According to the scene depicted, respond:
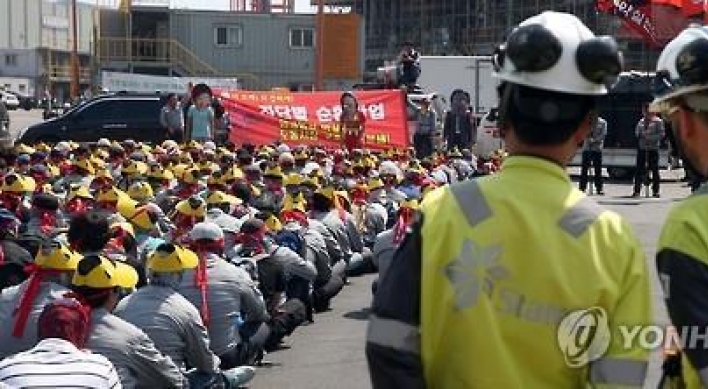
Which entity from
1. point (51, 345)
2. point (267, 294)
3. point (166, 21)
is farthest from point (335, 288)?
point (166, 21)

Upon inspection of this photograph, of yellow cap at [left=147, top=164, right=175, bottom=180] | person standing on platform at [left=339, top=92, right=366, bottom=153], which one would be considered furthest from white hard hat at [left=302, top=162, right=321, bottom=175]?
person standing on platform at [left=339, top=92, right=366, bottom=153]

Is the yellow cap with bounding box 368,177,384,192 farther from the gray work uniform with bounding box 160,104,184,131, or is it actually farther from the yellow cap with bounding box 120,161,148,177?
the gray work uniform with bounding box 160,104,184,131

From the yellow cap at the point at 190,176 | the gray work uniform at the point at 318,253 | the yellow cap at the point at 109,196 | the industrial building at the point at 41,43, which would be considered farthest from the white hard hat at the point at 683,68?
the industrial building at the point at 41,43

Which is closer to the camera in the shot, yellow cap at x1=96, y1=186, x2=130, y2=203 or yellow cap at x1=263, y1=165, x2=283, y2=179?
yellow cap at x1=96, y1=186, x2=130, y2=203

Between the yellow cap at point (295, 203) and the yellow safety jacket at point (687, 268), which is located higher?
the yellow safety jacket at point (687, 268)

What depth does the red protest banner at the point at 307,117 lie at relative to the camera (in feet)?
82.3

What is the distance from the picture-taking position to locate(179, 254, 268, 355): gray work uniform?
28.1 feet

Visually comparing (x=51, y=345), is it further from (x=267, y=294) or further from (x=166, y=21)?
(x=166, y=21)

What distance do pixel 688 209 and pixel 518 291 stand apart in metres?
0.52

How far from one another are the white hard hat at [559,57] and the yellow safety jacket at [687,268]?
1.30 feet

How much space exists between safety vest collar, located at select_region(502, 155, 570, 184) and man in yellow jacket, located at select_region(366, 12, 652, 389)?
0.9 inches

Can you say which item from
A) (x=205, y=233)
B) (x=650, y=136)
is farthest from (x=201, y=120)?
(x=205, y=233)

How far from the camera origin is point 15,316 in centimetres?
678

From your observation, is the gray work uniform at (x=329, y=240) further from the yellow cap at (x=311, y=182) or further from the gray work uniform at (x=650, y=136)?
the gray work uniform at (x=650, y=136)
